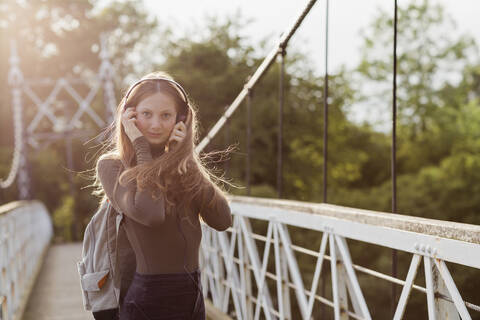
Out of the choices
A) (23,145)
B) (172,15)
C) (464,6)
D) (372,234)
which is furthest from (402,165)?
(372,234)

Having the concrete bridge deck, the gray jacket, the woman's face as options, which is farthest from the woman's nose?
the concrete bridge deck

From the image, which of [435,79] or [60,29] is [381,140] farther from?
[60,29]

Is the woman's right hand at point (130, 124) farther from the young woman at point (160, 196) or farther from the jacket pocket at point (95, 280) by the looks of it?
the jacket pocket at point (95, 280)

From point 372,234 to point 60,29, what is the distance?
2921cm

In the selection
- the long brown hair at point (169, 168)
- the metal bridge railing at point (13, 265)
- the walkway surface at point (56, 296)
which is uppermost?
the long brown hair at point (169, 168)

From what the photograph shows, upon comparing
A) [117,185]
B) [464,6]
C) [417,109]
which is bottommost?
[117,185]

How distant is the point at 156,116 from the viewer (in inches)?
69.4

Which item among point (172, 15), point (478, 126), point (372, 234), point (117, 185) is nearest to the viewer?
point (117, 185)

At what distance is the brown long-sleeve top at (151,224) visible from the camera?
5.28ft

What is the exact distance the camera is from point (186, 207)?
171cm

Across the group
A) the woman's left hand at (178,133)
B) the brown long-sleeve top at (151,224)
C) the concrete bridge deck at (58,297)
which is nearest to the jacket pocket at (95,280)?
the brown long-sleeve top at (151,224)

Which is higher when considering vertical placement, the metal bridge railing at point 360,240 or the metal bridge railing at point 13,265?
the metal bridge railing at point 360,240

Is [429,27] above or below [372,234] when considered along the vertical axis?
above

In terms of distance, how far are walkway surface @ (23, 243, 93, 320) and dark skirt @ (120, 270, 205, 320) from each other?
12.3 ft
